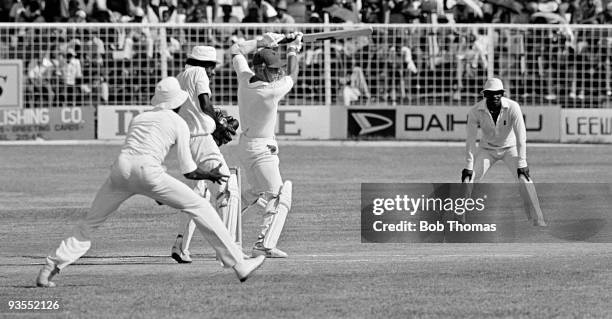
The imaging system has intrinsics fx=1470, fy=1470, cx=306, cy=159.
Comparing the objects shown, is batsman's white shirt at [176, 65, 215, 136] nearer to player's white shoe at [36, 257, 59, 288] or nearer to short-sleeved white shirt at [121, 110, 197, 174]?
short-sleeved white shirt at [121, 110, 197, 174]

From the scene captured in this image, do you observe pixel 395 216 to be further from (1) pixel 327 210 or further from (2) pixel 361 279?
(1) pixel 327 210

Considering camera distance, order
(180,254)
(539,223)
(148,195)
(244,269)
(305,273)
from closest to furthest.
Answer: (148,195) → (244,269) → (305,273) → (180,254) → (539,223)

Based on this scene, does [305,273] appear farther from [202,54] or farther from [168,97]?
[202,54]

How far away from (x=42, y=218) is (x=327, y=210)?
3.95 metres

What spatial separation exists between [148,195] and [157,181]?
0.21 metres

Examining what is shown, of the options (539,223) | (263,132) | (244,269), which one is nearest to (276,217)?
(263,132)

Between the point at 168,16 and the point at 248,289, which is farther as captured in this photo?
the point at 168,16

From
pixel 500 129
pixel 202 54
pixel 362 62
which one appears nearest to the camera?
pixel 202 54

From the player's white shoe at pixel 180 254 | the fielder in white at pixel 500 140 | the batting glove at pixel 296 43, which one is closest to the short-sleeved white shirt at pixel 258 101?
the batting glove at pixel 296 43

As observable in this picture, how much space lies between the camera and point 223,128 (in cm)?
1495

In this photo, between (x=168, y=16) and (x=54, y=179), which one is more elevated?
(x=168, y=16)

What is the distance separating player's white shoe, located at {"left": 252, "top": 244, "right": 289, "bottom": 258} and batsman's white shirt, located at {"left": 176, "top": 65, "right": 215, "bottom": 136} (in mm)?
1308

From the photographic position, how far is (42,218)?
65.9ft

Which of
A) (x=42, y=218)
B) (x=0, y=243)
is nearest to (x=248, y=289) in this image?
(x=0, y=243)
